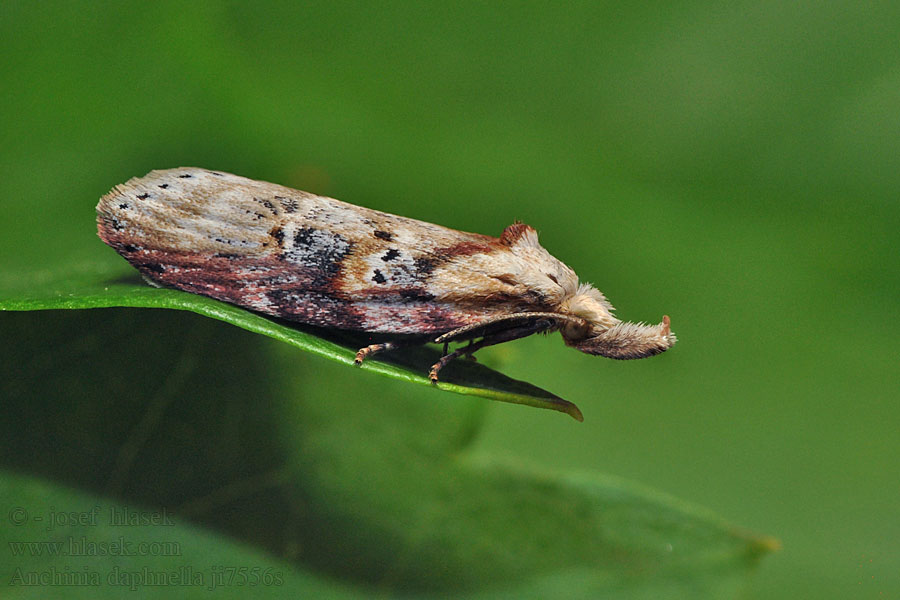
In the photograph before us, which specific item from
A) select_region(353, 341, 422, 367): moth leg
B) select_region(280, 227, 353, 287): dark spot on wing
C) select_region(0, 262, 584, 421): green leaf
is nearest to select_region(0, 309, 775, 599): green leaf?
select_region(0, 262, 584, 421): green leaf

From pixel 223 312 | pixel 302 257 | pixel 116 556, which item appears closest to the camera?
pixel 223 312

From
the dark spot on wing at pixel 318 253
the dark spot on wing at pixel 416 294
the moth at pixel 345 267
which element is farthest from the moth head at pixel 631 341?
the dark spot on wing at pixel 318 253

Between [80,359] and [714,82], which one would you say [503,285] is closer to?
[80,359]

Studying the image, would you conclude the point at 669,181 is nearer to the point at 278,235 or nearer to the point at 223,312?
the point at 278,235

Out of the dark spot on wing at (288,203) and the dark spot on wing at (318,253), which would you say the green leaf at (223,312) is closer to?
the dark spot on wing at (318,253)

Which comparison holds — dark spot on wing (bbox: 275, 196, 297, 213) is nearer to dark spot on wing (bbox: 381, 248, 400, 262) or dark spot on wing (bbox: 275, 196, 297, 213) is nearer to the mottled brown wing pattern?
the mottled brown wing pattern

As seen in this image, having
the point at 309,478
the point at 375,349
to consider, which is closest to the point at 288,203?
the point at 375,349
